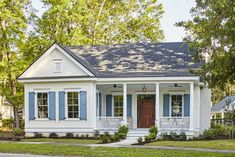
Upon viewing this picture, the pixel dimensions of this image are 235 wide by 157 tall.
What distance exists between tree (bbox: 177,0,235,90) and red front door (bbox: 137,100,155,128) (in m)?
11.9

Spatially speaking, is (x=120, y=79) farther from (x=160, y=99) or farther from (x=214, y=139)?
(x=214, y=139)

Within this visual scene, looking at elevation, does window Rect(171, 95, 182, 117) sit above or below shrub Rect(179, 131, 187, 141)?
above

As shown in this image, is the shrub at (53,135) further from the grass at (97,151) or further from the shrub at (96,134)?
the grass at (97,151)

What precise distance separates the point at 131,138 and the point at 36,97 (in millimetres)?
6840

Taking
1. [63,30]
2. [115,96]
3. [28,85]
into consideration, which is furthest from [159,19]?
[28,85]

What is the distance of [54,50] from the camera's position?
26859mm

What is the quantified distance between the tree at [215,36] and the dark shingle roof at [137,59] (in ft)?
30.1

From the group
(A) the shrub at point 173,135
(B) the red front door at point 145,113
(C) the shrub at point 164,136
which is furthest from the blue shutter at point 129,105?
(A) the shrub at point 173,135

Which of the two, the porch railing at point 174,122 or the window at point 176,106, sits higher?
the window at point 176,106

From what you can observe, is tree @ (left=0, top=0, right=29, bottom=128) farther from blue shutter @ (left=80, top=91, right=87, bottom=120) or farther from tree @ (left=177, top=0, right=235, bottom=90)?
tree @ (left=177, top=0, right=235, bottom=90)

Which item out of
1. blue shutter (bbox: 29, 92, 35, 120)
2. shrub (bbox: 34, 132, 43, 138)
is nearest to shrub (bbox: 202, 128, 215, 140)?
shrub (bbox: 34, 132, 43, 138)

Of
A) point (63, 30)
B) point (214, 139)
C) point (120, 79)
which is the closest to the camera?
point (214, 139)

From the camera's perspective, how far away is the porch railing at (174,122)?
25.0m

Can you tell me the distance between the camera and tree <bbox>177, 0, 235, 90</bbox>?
13656 mm
